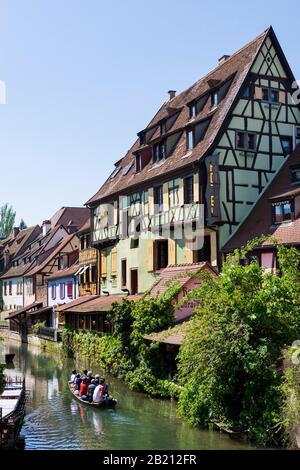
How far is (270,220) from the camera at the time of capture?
26516mm

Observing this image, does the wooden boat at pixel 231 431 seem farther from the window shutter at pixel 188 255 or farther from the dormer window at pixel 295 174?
the dormer window at pixel 295 174

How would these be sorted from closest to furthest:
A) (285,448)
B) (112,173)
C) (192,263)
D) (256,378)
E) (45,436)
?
(285,448), (256,378), (45,436), (192,263), (112,173)

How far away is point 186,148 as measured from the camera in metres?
31.0

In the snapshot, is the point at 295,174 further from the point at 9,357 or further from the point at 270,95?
the point at 9,357

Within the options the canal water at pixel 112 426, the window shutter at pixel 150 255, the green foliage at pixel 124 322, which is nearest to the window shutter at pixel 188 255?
the window shutter at pixel 150 255

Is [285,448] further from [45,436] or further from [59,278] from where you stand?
[59,278]

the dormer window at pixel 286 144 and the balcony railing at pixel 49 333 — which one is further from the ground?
the dormer window at pixel 286 144

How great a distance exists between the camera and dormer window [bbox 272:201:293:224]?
25375mm

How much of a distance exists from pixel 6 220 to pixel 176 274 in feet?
213

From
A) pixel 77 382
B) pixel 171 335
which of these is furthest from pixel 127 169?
pixel 171 335

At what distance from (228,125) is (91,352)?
15.5 m

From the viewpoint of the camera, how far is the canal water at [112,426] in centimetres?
1658

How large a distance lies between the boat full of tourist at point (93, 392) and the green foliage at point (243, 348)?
420 centimetres
